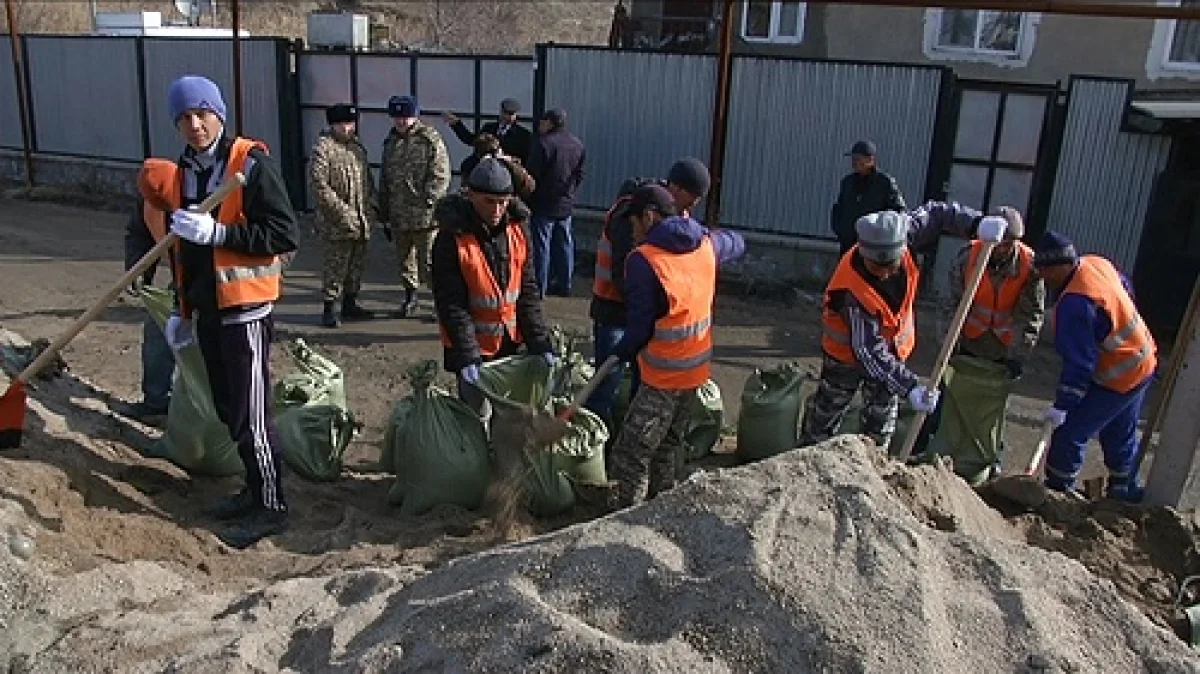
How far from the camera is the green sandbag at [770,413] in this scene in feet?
17.6

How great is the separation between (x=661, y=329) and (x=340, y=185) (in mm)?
3862

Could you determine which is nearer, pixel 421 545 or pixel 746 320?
pixel 421 545

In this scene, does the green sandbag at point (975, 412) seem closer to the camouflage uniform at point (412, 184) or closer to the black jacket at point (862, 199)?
the black jacket at point (862, 199)

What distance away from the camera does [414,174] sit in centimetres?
766

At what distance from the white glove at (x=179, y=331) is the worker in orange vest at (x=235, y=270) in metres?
0.08

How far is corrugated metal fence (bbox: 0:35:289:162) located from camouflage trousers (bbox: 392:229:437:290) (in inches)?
154

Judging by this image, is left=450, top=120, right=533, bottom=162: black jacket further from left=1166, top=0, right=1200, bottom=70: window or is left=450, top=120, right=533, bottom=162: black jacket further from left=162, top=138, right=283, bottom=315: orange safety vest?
left=1166, top=0, right=1200, bottom=70: window

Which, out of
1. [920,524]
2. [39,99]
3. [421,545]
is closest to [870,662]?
[920,524]

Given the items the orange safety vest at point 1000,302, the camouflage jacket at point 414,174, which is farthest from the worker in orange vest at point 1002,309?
the camouflage jacket at point 414,174

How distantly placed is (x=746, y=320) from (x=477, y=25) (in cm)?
2139

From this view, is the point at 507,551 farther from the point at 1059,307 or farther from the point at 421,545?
the point at 1059,307

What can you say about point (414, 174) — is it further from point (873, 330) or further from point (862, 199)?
point (873, 330)

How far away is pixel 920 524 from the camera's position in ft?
10.0

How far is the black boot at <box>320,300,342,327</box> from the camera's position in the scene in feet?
25.3
